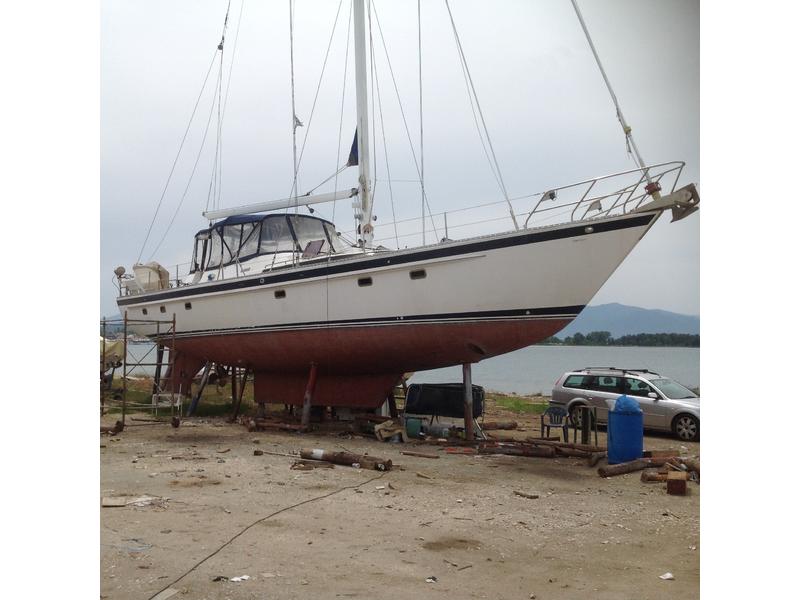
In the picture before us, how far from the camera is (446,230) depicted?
8719mm

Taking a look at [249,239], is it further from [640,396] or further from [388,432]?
[640,396]

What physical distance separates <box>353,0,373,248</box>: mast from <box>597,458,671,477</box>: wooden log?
5076mm

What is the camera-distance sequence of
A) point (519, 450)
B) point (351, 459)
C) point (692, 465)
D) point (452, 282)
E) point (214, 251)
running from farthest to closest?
point (214, 251)
point (452, 282)
point (519, 450)
point (351, 459)
point (692, 465)

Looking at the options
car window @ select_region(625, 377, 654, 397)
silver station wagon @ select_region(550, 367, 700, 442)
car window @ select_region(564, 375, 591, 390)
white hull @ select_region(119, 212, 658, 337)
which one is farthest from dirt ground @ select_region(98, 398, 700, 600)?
car window @ select_region(564, 375, 591, 390)

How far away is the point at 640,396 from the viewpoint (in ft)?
31.9

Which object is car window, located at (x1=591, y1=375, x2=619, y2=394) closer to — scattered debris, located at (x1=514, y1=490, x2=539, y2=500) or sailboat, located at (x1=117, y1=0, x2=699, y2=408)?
sailboat, located at (x1=117, y1=0, x2=699, y2=408)

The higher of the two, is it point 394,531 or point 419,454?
point 394,531

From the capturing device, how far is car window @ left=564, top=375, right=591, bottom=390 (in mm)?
10320

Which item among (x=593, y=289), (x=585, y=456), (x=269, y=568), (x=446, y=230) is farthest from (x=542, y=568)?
(x=446, y=230)

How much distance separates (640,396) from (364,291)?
4.48m

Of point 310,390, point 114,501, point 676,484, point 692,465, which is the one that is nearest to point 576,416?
point 692,465
